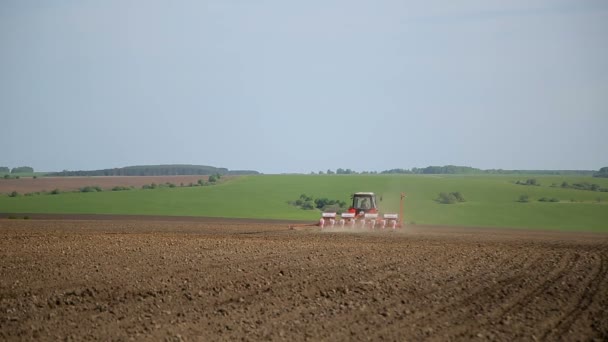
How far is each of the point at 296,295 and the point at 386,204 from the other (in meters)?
48.1

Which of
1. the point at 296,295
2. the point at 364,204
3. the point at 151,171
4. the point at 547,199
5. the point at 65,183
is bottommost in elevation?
the point at 296,295

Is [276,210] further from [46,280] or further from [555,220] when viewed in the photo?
[46,280]

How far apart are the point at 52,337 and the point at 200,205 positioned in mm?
60609

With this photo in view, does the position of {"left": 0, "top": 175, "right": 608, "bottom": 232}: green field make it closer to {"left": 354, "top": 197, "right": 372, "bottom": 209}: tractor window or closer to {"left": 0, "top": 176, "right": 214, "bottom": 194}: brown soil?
{"left": 0, "top": 176, "right": 214, "bottom": 194}: brown soil

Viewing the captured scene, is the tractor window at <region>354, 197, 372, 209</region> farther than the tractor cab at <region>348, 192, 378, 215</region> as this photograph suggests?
Yes

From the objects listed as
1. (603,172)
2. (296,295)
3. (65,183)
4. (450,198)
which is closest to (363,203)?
(296,295)

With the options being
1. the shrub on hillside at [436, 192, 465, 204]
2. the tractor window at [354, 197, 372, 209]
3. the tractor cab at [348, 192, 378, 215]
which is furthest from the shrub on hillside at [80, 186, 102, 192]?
the tractor cab at [348, 192, 378, 215]

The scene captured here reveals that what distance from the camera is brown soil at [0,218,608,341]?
11.4m

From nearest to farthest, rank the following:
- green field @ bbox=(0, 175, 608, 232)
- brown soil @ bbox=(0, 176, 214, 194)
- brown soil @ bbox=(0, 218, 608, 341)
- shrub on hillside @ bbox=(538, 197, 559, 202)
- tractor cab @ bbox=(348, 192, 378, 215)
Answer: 1. brown soil @ bbox=(0, 218, 608, 341)
2. tractor cab @ bbox=(348, 192, 378, 215)
3. green field @ bbox=(0, 175, 608, 232)
4. shrub on hillside @ bbox=(538, 197, 559, 202)
5. brown soil @ bbox=(0, 176, 214, 194)

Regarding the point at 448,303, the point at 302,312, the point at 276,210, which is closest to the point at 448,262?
the point at 448,303

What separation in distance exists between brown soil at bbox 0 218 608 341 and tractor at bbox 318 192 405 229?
1344 centimetres

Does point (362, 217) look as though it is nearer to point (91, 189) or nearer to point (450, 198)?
point (450, 198)

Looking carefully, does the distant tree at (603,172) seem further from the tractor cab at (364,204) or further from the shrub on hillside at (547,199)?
the tractor cab at (364,204)

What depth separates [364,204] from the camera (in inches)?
1439
